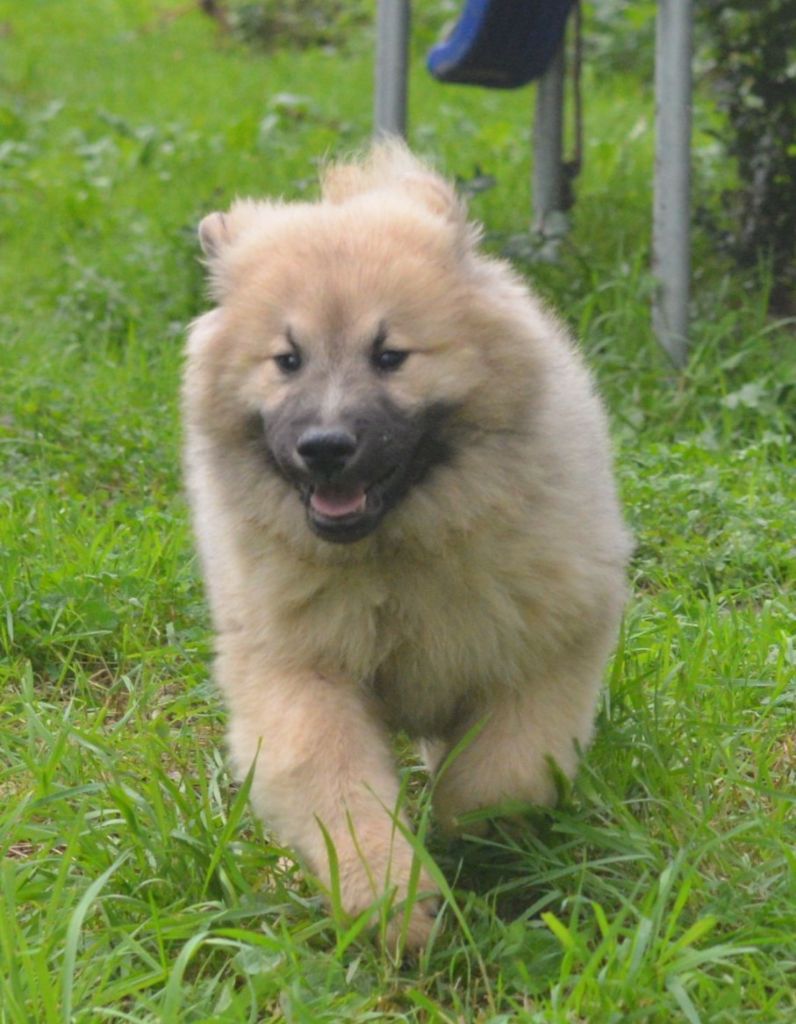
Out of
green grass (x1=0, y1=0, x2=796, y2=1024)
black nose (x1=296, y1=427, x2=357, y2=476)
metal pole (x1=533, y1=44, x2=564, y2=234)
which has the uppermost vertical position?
black nose (x1=296, y1=427, x2=357, y2=476)

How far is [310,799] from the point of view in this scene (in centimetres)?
264

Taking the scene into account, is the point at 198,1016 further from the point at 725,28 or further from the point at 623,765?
the point at 725,28

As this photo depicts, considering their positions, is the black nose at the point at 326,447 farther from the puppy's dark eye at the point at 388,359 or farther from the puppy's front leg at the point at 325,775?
the puppy's front leg at the point at 325,775

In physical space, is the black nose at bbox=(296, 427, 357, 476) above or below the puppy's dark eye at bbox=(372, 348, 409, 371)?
below

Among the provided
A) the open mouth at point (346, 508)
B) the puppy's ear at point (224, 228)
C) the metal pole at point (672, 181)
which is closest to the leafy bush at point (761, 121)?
the metal pole at point (672, 181)

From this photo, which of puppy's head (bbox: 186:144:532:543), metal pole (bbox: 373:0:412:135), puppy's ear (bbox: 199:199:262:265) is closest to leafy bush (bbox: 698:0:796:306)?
metal pole (bbox: 373:0:412:135)

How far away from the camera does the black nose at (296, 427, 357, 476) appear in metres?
2.63

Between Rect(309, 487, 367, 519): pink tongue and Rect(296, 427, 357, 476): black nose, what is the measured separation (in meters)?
0.08

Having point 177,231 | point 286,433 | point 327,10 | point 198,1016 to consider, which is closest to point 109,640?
point 286,433

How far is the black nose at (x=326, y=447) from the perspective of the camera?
263 centimetres

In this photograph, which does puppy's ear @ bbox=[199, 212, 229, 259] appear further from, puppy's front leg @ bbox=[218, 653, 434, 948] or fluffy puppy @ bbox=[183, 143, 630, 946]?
puppy's front leg @ bbox=[218, 653, 434, 948]

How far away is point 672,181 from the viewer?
17.1ft

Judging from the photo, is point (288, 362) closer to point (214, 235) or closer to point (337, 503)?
point (337, 503)

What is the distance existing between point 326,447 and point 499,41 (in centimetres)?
322
